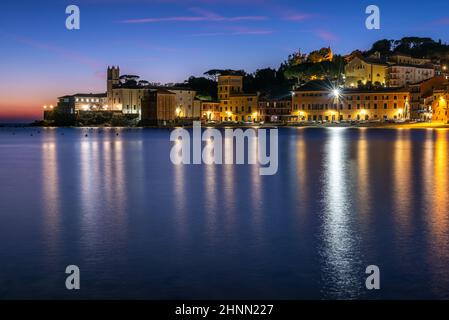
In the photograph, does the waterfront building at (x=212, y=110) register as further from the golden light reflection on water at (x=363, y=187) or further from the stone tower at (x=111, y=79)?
the golden light reflection on water at (x=363, y=187)

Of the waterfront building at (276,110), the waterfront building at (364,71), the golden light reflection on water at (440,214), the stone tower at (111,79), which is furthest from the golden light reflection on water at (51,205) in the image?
the stone tower at (111,79)

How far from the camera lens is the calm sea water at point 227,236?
784cm

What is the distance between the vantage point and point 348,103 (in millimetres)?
83750

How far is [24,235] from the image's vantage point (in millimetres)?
11211

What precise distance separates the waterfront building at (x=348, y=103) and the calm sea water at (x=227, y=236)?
2397 inches

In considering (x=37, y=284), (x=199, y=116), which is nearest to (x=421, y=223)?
(x=37, y=284)

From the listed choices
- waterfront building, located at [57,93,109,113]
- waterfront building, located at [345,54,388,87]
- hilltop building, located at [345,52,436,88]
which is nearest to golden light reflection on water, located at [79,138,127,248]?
hilltop building, located at [345,52,436,88]

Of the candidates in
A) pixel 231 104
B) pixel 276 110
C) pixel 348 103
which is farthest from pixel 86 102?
pixel 348 103

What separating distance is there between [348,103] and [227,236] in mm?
75843

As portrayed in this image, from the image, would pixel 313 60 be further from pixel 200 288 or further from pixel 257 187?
pixel 200 288

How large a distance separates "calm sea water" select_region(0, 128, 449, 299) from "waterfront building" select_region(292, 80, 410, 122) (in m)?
60.9

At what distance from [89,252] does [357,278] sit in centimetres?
468

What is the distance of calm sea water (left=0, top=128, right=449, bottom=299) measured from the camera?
25.7 feet
